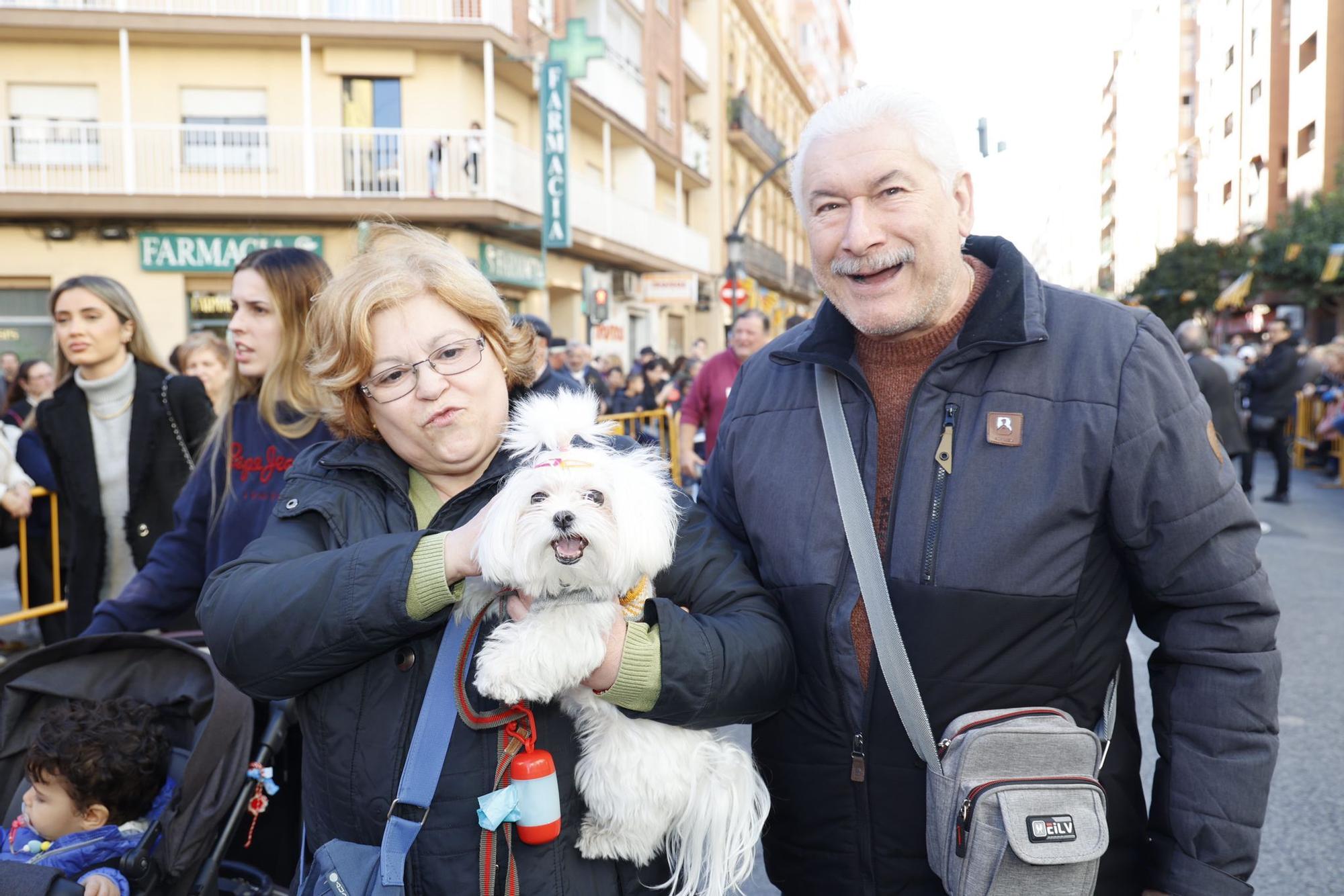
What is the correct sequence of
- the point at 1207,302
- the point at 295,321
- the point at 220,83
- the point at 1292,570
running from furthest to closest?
the point at 1207,302, the point at 220,83, the point at 1292,570, the point at 295,321

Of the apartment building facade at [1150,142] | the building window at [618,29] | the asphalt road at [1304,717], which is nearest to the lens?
the asphalt road at [1304,717]

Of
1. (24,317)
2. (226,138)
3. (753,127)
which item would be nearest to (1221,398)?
(226,138)

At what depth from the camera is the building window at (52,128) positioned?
17.6 meters

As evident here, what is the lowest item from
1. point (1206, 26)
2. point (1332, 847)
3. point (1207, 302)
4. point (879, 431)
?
point (1332, 847)

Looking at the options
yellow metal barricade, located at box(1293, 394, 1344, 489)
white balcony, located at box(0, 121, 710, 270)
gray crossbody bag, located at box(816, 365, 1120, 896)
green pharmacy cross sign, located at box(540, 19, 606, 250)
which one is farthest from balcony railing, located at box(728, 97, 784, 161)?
gray crossbody bag, located at box(816, 365, 1120, 896)

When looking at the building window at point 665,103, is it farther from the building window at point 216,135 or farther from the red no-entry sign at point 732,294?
the building window at point 216,135

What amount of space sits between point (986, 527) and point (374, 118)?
19.2m

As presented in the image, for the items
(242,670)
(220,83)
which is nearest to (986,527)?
(242,670)

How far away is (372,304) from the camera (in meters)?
1.95

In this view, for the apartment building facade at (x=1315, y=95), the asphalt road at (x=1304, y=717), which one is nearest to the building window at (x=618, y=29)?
the asphalt road at (x=1304, y=717)

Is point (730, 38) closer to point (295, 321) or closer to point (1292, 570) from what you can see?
point (1292, 570)

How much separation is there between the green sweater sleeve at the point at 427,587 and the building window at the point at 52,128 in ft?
63.5

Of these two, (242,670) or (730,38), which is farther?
(730,38)

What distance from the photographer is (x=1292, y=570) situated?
8367mm
